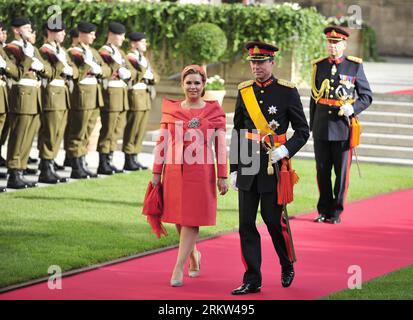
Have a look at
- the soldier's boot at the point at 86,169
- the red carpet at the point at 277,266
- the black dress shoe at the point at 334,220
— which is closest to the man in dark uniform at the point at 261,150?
the red carpet at the point at 277,266

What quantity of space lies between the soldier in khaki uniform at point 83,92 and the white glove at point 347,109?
392 cm

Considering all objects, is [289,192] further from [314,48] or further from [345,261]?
[314,48]

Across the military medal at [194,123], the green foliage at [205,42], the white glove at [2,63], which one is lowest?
the green foliage at [205,42]

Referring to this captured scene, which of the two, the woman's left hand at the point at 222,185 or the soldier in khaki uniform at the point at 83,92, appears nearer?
the woman's left hand at the point at 222,185

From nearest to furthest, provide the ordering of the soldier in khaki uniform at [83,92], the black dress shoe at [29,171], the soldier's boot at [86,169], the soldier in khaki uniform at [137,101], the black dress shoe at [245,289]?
the black dress shoe at [245,289], the soldier in khaki uniform at [83,92], the soldier's boot at [86,169], the black dress shoe at [29,171], the soldier in khaki uniform at [137,101]

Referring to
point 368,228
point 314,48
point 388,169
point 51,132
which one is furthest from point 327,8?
Answer: point 368,228

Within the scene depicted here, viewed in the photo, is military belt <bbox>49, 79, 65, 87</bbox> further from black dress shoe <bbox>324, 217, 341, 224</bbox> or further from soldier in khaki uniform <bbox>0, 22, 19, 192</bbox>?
black dress shoe <bbox>324, 217, 341, 224</bbox>

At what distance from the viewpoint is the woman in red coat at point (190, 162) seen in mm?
10008

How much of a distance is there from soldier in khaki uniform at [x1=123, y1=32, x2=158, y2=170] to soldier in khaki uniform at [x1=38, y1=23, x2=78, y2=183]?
4.13ft

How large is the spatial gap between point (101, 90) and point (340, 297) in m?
7.61

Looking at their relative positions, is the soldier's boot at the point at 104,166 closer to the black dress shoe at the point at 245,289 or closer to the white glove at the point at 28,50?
the white glove at the point at 28,50

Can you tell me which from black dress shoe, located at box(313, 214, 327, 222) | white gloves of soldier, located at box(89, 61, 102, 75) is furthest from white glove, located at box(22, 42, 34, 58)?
black dress shoe, located at box(313, 214, 327, 222)

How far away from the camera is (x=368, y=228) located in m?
13.2

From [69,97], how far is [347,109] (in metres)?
4.14
